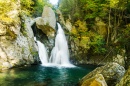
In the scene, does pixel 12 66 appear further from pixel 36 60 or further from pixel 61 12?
pixel 61 12

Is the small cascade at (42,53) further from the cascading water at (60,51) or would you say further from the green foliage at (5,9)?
the green foliage at (5,9)

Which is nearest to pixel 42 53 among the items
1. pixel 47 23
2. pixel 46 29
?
pixel 46 29

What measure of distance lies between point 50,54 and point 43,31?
3.18 metres

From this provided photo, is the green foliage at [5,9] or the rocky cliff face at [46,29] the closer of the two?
the green foliage at [5,9]

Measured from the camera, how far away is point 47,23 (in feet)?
81.9

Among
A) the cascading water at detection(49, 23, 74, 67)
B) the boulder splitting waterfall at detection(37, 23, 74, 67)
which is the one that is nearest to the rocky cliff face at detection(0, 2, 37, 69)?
the boulder splitting waterfall at detection(37, 23, 74, 67)

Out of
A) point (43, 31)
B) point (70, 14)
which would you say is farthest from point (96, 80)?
point (70, 14)

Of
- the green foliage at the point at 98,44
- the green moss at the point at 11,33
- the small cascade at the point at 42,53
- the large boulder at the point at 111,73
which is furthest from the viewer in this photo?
the green foliage at the point at 98,44

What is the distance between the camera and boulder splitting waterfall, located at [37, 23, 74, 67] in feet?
77.6

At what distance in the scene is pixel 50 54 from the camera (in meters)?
24.7

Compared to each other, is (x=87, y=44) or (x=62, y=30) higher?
(x=62, y=30)

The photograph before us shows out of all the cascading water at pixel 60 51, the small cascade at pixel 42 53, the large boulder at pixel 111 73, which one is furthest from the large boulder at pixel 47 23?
the large boulder at pixel 111 73

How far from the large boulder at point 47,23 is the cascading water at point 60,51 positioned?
1.23m

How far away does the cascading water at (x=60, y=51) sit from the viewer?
24.3 meters
